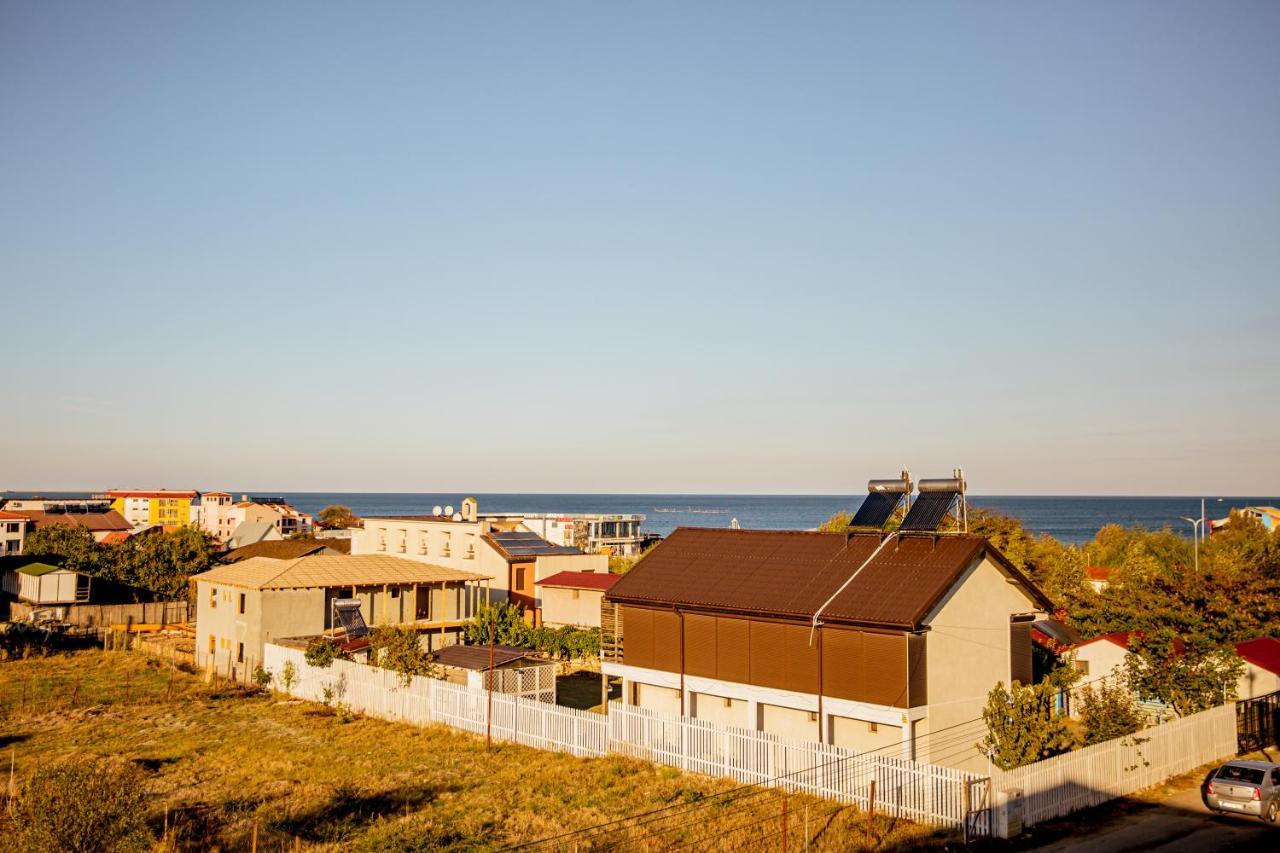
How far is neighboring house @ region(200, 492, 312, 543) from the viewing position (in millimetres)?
140500

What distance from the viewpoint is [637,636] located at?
34656 mm

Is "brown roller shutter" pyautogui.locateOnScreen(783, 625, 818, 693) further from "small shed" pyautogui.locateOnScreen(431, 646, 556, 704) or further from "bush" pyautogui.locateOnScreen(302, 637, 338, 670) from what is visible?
"bush" pyautogui.locateOnScreen(302, 637, 338, 670)

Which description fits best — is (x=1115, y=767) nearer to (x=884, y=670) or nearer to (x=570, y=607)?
(x=884, y=670)

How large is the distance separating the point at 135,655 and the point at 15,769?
2358 centimetres

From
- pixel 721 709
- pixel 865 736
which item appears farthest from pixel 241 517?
pixel 865 736

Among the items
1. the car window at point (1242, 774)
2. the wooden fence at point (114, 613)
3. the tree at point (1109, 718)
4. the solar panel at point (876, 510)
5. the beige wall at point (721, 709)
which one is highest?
the solar panel at point (876, 510)

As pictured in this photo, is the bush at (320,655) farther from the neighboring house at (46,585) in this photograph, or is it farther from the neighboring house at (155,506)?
the neighboring house at (155,506)

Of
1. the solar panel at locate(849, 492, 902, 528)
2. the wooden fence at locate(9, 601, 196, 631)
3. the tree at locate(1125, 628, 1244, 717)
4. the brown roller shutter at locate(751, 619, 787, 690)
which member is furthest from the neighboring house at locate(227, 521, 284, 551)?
the tree at locate(1125, 628, 1244, 717)

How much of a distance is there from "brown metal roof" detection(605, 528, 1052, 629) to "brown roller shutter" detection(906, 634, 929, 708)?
0.58 m

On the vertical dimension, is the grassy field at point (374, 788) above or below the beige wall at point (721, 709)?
below

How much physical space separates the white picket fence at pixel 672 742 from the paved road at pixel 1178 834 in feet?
7.90

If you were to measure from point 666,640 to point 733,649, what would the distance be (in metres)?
2.96

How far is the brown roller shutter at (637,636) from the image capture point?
112ft

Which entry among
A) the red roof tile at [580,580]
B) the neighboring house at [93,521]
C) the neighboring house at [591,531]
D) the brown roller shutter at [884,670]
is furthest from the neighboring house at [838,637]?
the neighboring house at [93,521]
